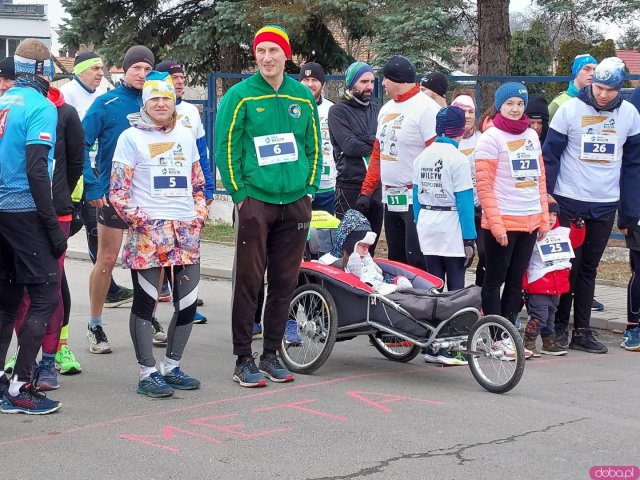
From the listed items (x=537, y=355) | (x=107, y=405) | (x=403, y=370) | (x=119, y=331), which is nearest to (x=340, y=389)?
(x=403, y=370)

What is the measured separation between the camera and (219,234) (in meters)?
16.5

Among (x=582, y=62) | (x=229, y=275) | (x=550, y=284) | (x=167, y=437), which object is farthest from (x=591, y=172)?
(x=229, y=275)

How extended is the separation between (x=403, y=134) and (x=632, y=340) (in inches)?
97.6

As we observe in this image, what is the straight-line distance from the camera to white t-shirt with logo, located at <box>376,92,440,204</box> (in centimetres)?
823

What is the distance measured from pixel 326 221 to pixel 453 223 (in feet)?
3.66

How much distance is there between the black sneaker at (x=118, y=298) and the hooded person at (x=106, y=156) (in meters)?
1.99

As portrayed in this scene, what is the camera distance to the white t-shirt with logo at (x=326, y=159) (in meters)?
8.89

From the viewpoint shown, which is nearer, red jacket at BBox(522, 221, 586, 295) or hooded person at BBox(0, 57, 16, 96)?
hooded person at BBox(0, 57, 16, 96)

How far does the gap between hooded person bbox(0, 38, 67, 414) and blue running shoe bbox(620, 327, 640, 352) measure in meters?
4.62

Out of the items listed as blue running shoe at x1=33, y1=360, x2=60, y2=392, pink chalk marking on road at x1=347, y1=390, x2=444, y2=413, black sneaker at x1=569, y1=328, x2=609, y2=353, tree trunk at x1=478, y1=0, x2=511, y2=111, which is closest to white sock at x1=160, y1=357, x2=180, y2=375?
blue running shoe at x1=33, y1=360, x2=60, y2=392

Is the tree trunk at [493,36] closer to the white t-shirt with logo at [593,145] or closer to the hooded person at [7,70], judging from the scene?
the white t-shirt with logo at [593,145]

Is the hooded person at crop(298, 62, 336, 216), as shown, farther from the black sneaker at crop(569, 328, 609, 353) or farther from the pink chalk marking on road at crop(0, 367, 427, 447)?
the black sneaker at crop(569, 328, 609, 353)

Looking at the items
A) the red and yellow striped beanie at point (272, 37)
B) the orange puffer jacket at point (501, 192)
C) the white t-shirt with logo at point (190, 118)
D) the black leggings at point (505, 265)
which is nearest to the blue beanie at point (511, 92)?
the orange puffer jacket at point (501, 192)

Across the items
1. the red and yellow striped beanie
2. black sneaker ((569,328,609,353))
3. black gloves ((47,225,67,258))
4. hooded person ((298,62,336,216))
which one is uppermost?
the red and yellow striped beanie
